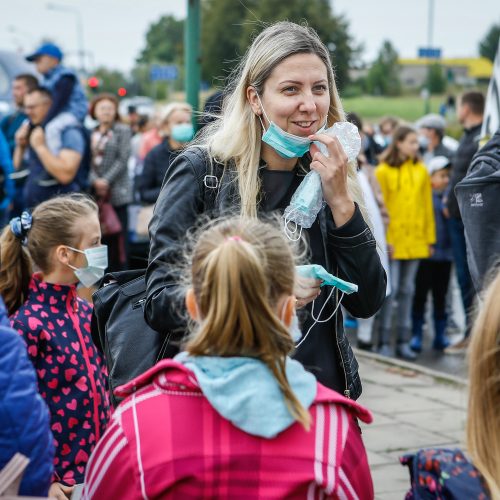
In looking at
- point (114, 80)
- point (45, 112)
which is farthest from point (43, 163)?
point (114, 80)

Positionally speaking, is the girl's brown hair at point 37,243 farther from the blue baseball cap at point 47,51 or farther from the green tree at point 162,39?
the green tree at point 162,39

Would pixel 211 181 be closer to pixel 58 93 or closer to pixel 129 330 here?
pixel 129 330

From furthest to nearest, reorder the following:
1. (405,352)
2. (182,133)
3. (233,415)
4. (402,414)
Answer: (405,352), (182,133), (402,414), (233,415)

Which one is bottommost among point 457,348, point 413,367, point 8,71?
point 457,348

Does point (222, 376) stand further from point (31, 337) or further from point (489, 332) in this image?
point (31, 337)

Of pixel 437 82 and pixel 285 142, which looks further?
pixel 437 82

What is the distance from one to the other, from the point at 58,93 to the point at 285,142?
553cm

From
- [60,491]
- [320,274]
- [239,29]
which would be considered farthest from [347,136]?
[239,29]

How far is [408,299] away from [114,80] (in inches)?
2923

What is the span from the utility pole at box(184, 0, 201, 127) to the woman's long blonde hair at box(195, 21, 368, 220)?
4516 mm

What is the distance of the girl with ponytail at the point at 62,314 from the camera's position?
375cm

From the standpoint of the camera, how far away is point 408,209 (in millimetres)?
8969

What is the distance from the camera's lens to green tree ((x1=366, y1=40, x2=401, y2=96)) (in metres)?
97.4

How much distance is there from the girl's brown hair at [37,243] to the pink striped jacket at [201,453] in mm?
1801
